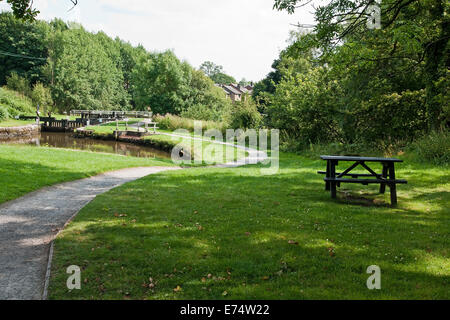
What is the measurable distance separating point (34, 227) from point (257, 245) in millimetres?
4368

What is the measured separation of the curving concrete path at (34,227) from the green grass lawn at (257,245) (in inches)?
11.7

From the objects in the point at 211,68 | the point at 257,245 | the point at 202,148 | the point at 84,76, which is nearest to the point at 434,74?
the point at 202,148

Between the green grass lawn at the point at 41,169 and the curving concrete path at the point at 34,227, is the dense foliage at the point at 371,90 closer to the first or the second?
the curving concrete path at the point at 34,227

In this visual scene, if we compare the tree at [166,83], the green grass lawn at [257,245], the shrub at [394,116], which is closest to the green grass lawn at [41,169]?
the green grass lawn at [257,245]

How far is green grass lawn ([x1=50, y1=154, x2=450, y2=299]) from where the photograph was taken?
12.8ft

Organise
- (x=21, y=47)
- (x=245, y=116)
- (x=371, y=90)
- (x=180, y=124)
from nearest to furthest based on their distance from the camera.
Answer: (x=371, y=90)
(x=245, y=116)
(x=180, y=124)
(x=21, y=47)

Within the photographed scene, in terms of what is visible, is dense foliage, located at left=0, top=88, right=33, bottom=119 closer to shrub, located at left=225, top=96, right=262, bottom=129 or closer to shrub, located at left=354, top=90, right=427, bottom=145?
shrub, located at left=225, top=96, right=262, bottom=129

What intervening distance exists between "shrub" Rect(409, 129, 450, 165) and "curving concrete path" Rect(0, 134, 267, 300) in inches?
443

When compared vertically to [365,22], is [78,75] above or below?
above

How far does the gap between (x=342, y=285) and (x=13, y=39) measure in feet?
244

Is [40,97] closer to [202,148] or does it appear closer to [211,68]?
[202,148]

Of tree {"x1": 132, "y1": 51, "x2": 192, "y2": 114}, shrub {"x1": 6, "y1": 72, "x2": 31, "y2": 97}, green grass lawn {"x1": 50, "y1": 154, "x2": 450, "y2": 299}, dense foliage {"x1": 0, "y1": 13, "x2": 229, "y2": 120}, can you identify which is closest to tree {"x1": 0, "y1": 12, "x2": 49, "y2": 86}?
dense foliage {"x1": 0, "y1": 13, "x2": 229, "y2": 120}

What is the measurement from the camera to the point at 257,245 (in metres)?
5.20
